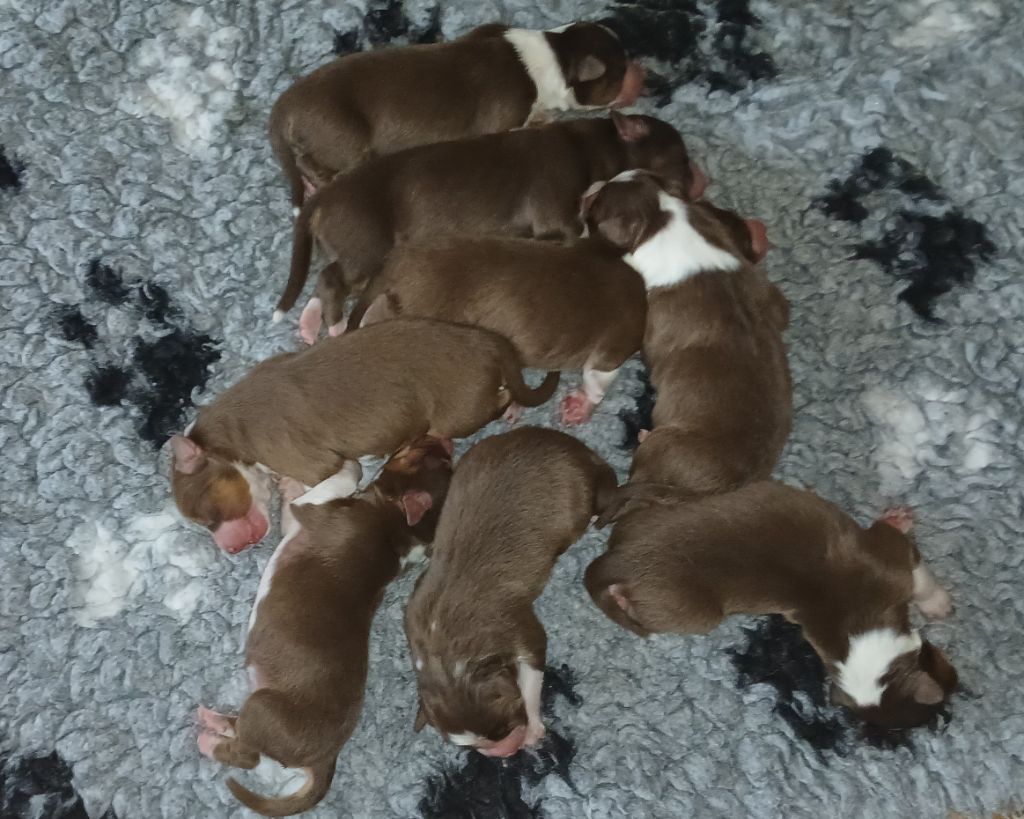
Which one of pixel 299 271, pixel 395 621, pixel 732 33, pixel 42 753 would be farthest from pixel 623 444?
pixel 42 753

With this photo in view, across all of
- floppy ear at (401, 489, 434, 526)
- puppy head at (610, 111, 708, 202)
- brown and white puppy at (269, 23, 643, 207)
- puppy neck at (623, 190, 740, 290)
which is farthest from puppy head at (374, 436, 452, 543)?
puppy head at (610, 111, 708, 202)

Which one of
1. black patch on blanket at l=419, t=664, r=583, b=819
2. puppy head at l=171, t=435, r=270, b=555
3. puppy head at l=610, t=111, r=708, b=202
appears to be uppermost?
puppy head at l=610, t=111, r=708, b=202

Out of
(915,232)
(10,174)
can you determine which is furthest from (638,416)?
(10,174)

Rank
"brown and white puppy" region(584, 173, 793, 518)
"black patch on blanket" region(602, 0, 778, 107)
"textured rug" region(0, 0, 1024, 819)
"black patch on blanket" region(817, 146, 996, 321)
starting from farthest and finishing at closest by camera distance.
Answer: "black patch on blanket" region(602, 0, 778, 107)
"black patch on blanket" region(817, 146, 996, 321)
"textured rug" region(0, 0, 1024, 819)
"brown and white puppy" region(584, 173, 793, 518)

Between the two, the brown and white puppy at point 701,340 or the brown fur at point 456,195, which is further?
the brown fur at point 456,195

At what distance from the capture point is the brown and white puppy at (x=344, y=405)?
82.7 inches

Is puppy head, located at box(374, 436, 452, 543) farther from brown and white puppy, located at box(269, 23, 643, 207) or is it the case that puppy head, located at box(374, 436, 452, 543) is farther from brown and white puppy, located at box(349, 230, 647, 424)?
brown and white puppy, located at box(269, 23, 643, 207)

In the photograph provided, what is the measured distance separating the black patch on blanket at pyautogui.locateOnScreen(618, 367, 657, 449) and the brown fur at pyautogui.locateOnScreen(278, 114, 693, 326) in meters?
0.41

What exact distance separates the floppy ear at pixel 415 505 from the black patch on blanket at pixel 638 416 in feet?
1.74

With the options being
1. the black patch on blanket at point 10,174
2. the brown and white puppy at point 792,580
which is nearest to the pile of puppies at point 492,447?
the brown and white puppy at point 792,580

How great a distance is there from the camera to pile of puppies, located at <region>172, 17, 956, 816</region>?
6.64 ft

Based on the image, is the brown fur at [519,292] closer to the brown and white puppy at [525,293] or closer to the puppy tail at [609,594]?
the brown and white puppy at [525,293]

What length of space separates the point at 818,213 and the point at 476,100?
88 centimetres

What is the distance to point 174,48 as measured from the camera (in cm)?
277
